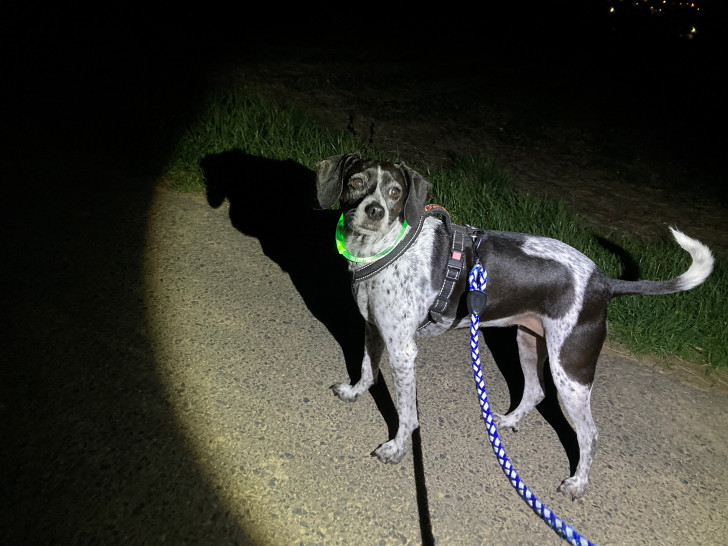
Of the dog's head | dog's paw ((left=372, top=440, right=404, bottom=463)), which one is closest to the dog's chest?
the dog's head

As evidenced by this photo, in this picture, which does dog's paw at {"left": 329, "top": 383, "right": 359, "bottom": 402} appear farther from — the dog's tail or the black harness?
the dog's tail

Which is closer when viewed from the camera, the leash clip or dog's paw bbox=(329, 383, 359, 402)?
the leash clip

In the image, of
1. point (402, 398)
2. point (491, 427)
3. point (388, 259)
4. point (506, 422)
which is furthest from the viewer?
point (506, 422)

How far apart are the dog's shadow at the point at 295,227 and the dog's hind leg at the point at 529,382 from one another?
0.81m

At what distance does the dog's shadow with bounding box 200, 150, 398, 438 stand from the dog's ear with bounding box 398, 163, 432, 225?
1257 mm

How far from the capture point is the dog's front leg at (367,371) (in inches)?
145

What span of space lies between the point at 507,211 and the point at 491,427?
11.8ft

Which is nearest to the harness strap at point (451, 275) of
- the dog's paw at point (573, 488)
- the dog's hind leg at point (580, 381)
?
the dog's hind leg at point (580, 381)

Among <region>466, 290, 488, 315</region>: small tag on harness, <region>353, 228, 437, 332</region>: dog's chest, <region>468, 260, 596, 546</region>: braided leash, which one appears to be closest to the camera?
<region>468, 260, 596, 546</region>: braided leash

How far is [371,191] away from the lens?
129 inches

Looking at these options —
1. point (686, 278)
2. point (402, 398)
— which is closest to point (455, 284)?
point (402, 398)

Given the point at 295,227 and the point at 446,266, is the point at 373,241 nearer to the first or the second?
the point at 446,266

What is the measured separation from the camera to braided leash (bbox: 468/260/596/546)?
2.12 m

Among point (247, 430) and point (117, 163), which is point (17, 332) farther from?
point (117, 163)
